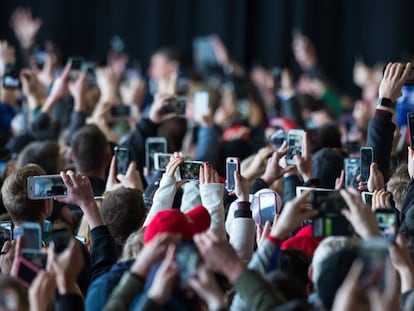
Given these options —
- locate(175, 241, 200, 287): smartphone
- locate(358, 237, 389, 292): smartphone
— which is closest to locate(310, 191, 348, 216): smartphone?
locate(175, 241, 200, 287): smartphone

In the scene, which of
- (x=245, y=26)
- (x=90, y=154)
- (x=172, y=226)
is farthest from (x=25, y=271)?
(x=245, y=26)

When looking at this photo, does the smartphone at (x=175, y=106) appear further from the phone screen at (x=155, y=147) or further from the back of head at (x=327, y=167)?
the back of head at (x=327, y=167)

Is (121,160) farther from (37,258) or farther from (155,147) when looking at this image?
(37,258)

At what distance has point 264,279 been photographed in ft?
8.89

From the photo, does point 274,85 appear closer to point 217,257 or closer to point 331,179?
point 331,179

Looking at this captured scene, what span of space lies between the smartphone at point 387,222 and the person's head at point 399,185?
3.01 feet

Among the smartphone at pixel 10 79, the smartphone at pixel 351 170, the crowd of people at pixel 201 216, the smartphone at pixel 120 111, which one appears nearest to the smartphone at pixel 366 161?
the crowd of people at pixel 201 216

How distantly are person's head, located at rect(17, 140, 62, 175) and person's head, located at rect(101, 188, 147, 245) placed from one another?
123 centimetres

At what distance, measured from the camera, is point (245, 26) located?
488 inches

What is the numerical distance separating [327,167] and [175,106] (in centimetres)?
104

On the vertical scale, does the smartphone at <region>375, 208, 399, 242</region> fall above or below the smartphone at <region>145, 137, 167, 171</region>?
below

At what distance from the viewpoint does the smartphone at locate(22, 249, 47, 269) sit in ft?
9.74

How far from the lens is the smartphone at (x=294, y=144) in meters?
4.55

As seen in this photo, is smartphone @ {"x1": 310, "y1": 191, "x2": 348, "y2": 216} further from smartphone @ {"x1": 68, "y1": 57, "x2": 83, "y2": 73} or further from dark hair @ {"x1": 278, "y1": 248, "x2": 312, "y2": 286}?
smartphone @ {"x1": 68, "y1": 57, "x2": 83, "y2": 73}
